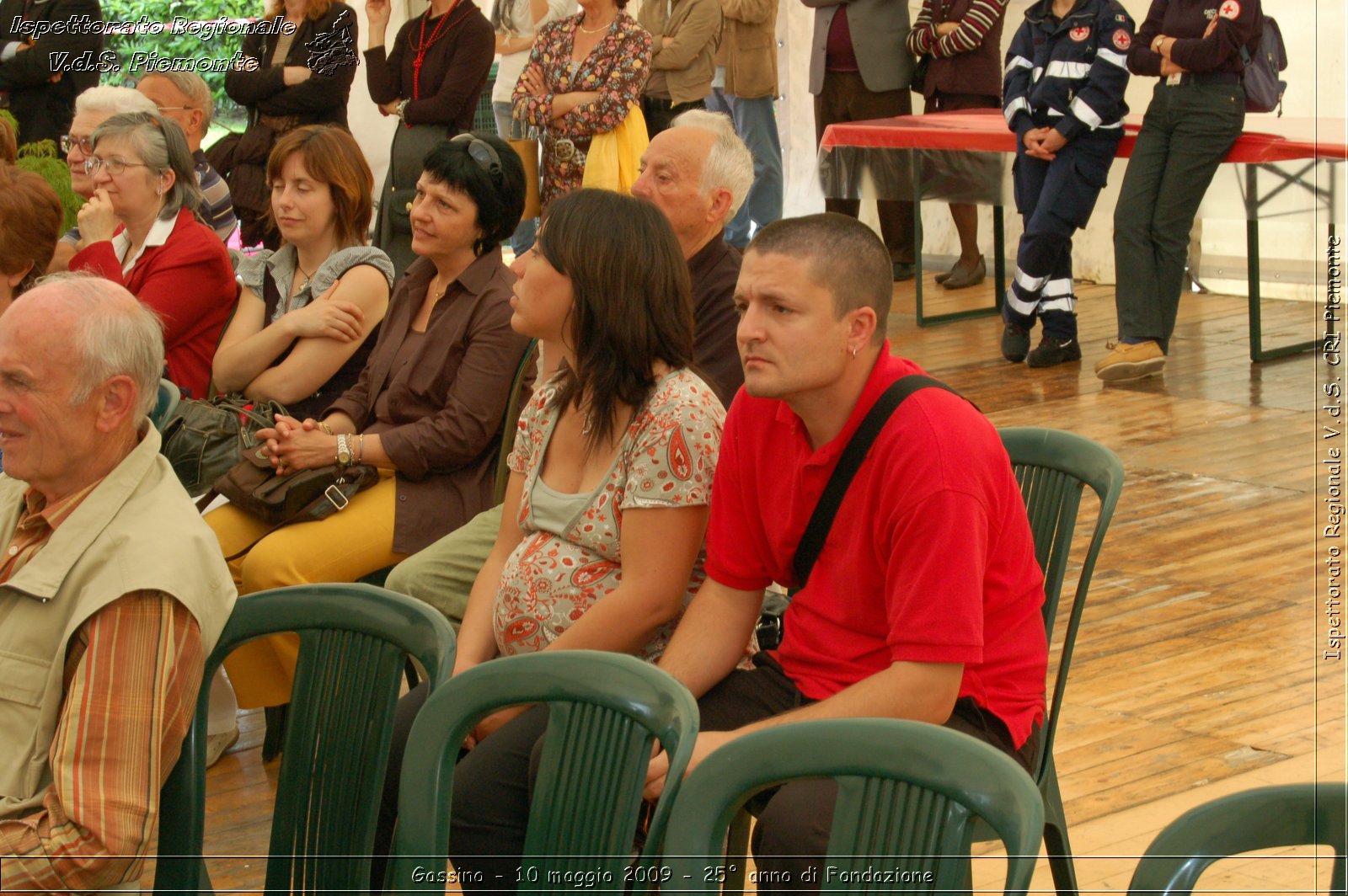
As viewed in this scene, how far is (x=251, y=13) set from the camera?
27.1 feet

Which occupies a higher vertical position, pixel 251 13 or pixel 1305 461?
pixel 251 13

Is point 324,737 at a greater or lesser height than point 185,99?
lesser

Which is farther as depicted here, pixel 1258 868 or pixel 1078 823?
pixel 1078 823

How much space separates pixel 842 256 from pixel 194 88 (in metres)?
4.82

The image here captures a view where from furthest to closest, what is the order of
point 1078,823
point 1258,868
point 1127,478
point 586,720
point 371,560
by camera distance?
point 1127,478 → point 371,560 → point 1078,823 → point 1258,868 → point 586,720

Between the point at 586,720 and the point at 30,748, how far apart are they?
0.73 metres

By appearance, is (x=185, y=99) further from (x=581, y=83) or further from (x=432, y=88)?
(x=581, y=83)

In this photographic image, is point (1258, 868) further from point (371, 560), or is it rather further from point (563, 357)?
point (371, 560)

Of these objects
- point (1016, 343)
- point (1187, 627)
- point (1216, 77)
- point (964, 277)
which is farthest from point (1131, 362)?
point (1187, 627)

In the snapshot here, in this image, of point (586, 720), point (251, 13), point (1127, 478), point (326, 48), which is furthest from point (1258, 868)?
point (251, 13)

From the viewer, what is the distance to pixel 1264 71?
593cm

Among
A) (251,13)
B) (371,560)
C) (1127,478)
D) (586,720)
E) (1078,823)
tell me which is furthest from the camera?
(251,13)

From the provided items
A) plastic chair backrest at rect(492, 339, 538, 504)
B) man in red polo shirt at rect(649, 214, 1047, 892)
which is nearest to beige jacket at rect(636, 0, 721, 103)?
plastic chair backrest at rect(492, 339, 538, 504)

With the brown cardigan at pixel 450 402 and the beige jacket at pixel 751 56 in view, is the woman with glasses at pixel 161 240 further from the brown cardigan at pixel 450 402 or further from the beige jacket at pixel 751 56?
the beige jacket at pixel 751 56
